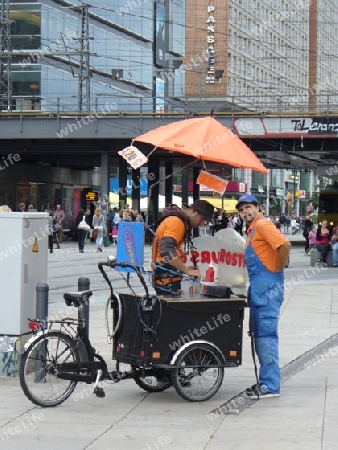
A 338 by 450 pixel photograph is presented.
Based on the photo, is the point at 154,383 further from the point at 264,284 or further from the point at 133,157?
the point at 133,157

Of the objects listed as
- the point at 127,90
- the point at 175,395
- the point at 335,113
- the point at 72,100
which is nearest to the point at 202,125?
the point at 175,395

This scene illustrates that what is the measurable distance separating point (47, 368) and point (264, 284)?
6.34 feet

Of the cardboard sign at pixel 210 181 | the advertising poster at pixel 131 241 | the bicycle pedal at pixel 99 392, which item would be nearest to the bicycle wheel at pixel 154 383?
the bicycle pedal at pixel 99 392

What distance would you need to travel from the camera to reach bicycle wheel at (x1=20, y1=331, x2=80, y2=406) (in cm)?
769

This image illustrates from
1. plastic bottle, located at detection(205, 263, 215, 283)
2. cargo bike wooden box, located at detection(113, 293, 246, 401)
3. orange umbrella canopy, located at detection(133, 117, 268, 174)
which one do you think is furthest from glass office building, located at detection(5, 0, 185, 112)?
cargo bike wooden box, located at detection(113, 293, 246, 401)

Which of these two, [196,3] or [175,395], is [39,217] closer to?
[175,395]

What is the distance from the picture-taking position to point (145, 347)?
26.3ft

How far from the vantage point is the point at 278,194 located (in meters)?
103

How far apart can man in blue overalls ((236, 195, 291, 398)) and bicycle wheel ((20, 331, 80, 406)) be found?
1.57 metres

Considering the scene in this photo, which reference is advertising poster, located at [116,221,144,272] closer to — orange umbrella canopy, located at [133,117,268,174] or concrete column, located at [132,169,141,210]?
orange umbrella canopy, located at [133,117,268,174]

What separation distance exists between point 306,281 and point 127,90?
48.8 metres

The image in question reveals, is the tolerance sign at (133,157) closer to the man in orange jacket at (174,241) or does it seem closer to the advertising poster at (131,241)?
the man in orange jacket at (174,241)

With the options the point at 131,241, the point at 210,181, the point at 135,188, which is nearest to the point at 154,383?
the point at 210,181

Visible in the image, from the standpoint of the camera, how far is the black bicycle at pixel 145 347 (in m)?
7.85
